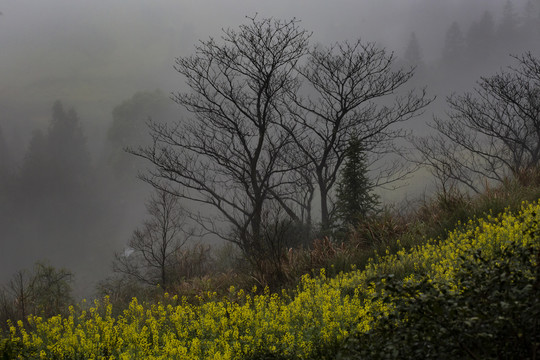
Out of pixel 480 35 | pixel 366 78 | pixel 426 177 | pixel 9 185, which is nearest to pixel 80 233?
pixel 9 185

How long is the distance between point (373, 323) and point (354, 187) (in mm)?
9800

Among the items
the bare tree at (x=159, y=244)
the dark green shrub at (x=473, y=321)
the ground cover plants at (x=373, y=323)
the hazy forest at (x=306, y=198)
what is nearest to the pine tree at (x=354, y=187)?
the hazy forest at (x=306, y=198)

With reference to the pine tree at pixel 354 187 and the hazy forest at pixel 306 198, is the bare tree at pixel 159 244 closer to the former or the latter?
the hazy forest at pixel 306 198

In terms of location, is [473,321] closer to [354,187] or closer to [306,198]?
[354,187]

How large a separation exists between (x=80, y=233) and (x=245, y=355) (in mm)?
75520

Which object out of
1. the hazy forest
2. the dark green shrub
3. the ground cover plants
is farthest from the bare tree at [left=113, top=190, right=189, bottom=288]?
the dark green shrub

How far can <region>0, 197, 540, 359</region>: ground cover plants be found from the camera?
265 centimetres

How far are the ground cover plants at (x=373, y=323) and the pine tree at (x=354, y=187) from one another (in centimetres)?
566

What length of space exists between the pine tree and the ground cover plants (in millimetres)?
5665

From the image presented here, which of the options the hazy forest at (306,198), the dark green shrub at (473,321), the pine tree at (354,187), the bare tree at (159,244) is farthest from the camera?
the bare tree at (159,244)

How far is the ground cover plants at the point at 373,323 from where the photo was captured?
8.70 feet

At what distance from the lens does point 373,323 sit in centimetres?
444

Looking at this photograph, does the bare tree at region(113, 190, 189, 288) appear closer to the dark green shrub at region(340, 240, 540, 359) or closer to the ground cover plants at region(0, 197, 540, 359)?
the ground cover plants at region(0, 197, 540, 359)

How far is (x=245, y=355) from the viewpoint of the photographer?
14.7 feet
